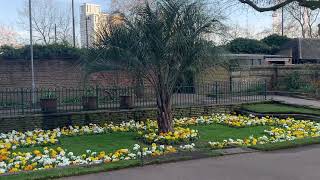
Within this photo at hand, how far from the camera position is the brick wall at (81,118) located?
43.9 feet

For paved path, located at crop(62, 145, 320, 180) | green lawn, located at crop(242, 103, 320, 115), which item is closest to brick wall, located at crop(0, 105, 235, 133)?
green lawn, located at crop(242, 103, 320, 115)

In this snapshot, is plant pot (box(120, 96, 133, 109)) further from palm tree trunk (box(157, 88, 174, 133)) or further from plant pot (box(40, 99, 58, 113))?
palm tree trunk (box(157, 88, 174, 133))

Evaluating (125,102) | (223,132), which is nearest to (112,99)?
(125,102)

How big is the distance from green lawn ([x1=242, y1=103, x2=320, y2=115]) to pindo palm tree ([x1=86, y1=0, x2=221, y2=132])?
6.57m

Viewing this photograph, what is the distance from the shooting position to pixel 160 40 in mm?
10773

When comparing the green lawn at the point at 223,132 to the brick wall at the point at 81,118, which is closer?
the green lawn at the point at 223,132

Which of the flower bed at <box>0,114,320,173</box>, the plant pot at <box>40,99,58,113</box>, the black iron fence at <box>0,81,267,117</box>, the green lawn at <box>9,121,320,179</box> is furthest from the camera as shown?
the black iron fence at <box>0,81,267,117</box>

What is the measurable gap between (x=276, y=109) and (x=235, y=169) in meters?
10.7

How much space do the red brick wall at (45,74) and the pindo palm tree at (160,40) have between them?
10.2m

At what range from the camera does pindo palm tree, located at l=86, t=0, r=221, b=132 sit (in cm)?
1077

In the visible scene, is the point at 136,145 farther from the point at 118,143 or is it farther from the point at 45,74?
the point at 45,74

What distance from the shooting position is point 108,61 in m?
11.1

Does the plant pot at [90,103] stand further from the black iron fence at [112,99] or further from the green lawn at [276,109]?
the green lawn at [276,109]

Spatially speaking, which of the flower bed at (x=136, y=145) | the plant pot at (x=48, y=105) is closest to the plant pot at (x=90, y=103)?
the flower bed at (x=136, y=145)
